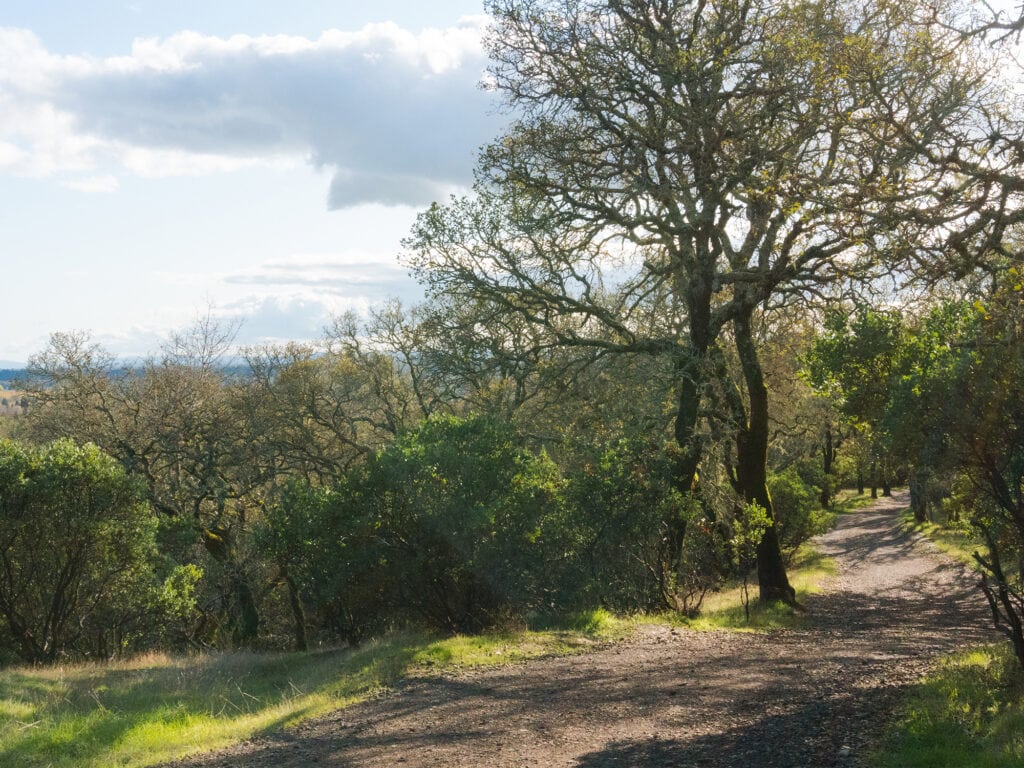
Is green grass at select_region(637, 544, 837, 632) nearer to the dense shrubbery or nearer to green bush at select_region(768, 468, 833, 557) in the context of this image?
the dense shrubbery

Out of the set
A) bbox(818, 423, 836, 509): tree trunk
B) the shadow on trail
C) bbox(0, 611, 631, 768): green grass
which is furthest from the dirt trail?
bbox(818, 423, 836, 509): tree trunk

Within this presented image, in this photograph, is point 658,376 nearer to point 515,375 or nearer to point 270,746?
point 515,375

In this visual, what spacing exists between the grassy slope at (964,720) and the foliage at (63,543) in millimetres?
14516

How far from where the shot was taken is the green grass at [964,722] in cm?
583

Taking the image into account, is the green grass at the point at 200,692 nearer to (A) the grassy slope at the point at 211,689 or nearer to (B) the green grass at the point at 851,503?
(A) the grassy slope at the point at 211,689

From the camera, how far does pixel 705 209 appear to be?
51.3ft

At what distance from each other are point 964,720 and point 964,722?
0.16 feet

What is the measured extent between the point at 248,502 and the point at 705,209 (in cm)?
1600

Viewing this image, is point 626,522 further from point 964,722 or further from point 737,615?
point 964,722

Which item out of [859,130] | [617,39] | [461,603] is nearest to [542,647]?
[461,603]

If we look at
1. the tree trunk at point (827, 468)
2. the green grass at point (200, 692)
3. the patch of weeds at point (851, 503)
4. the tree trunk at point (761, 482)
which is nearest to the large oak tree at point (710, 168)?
the tree trunk at point (761, 482)

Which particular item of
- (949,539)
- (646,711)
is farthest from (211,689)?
(949,539)

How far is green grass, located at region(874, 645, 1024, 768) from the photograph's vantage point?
583 centimetres

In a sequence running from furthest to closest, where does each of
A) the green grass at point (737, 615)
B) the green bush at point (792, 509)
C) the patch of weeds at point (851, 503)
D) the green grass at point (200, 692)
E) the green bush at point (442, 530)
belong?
the patch of weeds at point (851, 503) < the green bush at point (792, 509) < the green grass at point (737, 615) < the green bush at point (442, 530) < the green grass at point (200, 692)
